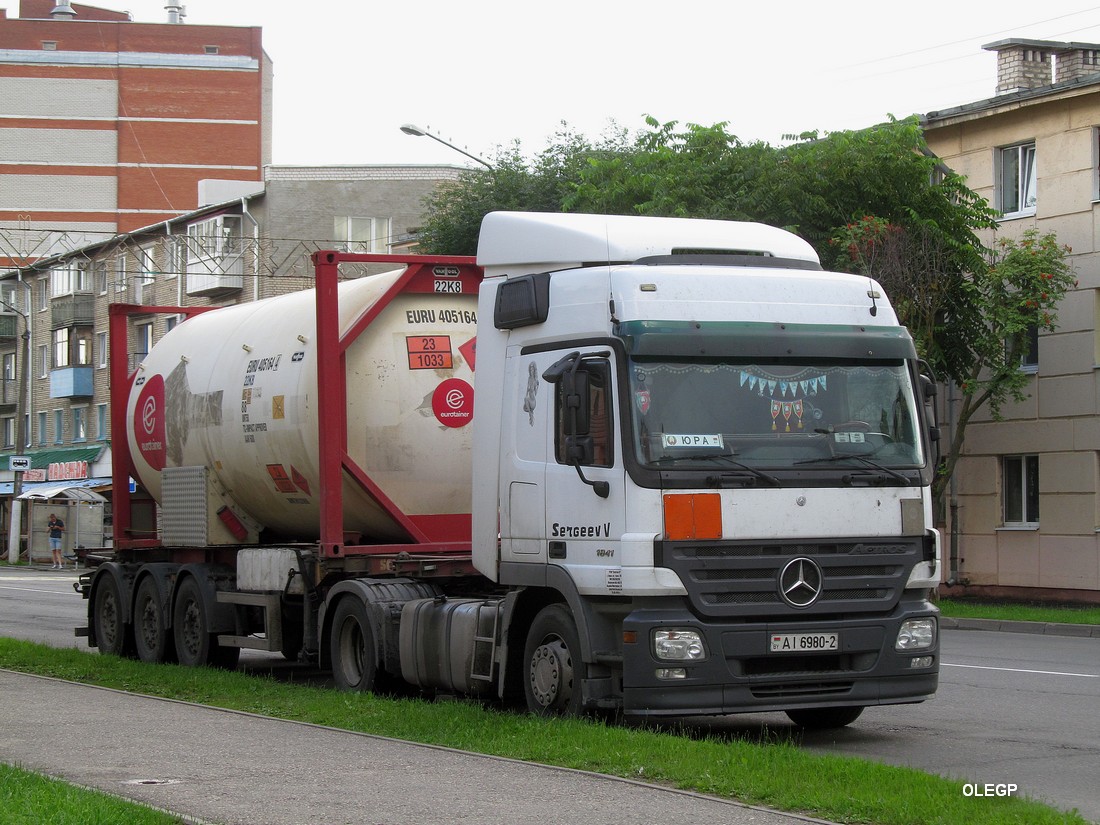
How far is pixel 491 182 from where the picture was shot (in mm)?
38531

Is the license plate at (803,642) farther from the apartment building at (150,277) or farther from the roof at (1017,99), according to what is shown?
the apartment building at (150,277)

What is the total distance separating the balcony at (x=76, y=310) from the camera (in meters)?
64.2

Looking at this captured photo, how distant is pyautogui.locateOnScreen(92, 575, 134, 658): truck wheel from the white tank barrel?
2.23 metres

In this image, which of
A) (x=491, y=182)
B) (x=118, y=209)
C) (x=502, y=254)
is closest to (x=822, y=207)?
(x=491, y=182)

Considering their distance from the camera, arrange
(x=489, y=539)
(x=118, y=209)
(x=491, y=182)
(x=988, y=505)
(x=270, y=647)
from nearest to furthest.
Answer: (x=489, y=539) → (x=270, y=647) → (x=988, y=505) → (x=491, y=182) → (x=118, y=209)

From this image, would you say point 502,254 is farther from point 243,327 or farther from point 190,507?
point 190,507

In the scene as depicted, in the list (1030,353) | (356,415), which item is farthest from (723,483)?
(1030,353)

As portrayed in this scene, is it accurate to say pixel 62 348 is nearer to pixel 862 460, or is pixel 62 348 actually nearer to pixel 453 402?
pixel 453 402

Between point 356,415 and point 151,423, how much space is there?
180 inches

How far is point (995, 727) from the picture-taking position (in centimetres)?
1110

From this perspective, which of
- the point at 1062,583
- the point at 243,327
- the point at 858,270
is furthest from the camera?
the point at 1062,583

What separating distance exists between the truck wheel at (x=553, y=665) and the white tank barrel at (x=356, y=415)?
291 cm

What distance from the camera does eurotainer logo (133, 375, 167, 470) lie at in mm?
16625

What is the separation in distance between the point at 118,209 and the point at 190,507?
62596mm
